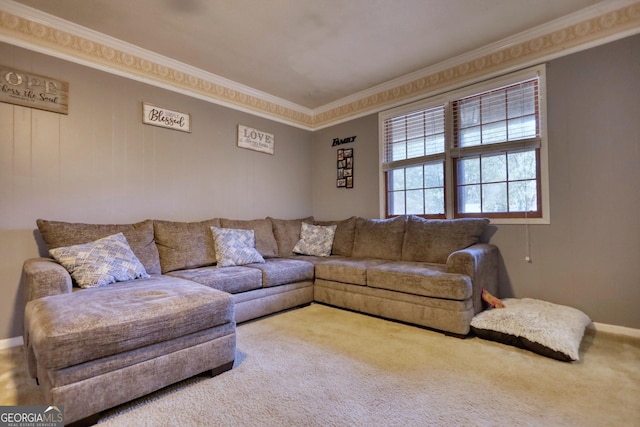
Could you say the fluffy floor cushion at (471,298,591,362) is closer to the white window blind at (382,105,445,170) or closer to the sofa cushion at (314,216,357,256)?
the sofa cushion at (314,216,357,256)

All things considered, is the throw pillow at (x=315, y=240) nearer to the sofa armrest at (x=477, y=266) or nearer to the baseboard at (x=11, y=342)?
the sofa armrest at (x=477, y=266)

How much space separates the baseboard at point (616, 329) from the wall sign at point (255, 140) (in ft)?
13.1

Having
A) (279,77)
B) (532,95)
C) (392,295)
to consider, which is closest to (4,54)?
(279,77)

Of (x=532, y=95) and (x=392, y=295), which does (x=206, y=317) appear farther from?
(x=532, y=95)

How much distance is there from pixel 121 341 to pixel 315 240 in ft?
8.98

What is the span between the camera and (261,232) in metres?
3.77

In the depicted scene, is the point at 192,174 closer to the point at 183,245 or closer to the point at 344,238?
the point at 183,245

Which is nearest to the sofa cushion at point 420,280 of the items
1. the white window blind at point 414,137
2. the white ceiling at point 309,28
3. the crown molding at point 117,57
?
the white window blind at point 414,137

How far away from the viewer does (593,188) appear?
258cm

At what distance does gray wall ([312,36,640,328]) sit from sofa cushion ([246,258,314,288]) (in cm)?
201

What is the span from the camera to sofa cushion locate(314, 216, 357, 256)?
12.8 feet

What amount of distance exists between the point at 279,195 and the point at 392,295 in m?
2.37

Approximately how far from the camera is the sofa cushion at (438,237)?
3000mm

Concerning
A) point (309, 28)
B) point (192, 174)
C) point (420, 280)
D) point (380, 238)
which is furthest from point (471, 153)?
point (192, 174)
